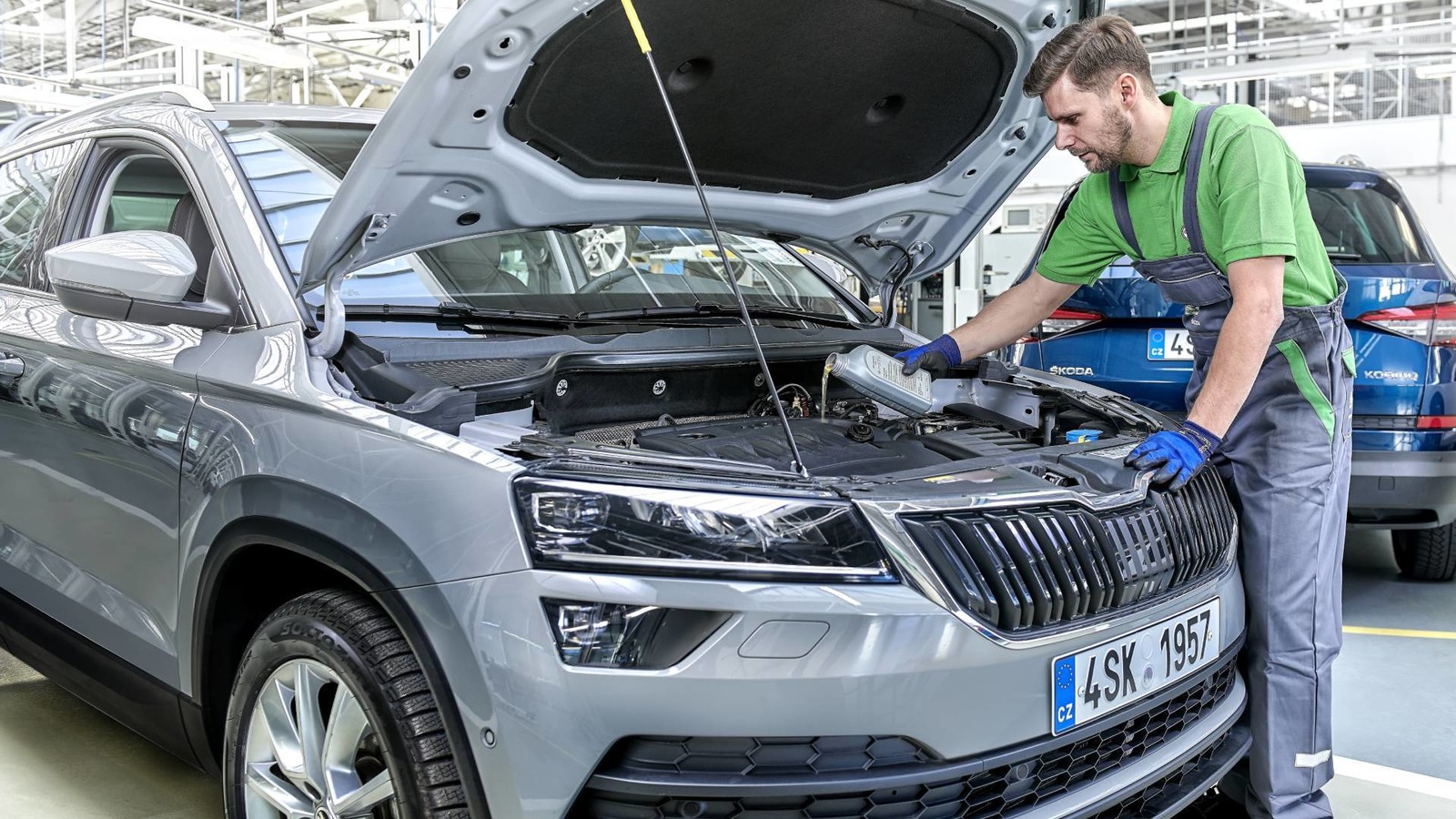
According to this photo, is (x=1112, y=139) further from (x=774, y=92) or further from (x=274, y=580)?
(x=274, y=580)

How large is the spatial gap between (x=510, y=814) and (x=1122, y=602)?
95 cm

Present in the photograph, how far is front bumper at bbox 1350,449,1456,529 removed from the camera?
12.5ft

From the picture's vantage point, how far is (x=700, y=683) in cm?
144

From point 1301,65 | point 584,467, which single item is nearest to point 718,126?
point 584,467

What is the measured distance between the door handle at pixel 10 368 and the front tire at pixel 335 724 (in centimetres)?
107

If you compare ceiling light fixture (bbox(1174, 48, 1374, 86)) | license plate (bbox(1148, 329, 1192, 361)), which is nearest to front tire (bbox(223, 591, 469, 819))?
license plate (bbox(1148, 329, 1192, 361))

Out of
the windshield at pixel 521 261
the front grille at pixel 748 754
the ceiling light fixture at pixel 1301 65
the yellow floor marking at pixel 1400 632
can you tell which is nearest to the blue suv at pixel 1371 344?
the yellow floor marking at pixel 1400 632

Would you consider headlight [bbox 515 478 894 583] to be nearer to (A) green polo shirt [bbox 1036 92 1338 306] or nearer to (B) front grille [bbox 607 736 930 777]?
(B) front grille [bbox 607 736 930 777]

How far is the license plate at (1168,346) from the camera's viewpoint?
3936 millimetres

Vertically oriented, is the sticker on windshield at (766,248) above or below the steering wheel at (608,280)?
above

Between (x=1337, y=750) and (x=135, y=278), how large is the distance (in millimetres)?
2872

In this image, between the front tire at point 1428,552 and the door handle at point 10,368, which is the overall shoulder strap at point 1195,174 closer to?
the door handle at point 10,368

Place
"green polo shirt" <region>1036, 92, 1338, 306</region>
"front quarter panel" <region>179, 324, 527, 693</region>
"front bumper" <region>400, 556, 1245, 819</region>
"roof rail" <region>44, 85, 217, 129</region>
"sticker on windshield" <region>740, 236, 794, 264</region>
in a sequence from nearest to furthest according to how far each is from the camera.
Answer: "front bumper" <region>400, 556, 1245, 819</region>
"front quarter panel" <region>179, 324, 527, 693</region>
"green polo shirt" <region>1036, 92, 1338, 306</region>
"roof rail" <region>44, 85, 217, 129</region>
"sticker on windshield" <region>740, 236, 794, 264</region>

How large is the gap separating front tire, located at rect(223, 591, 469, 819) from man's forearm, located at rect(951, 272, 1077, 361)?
1.57m
